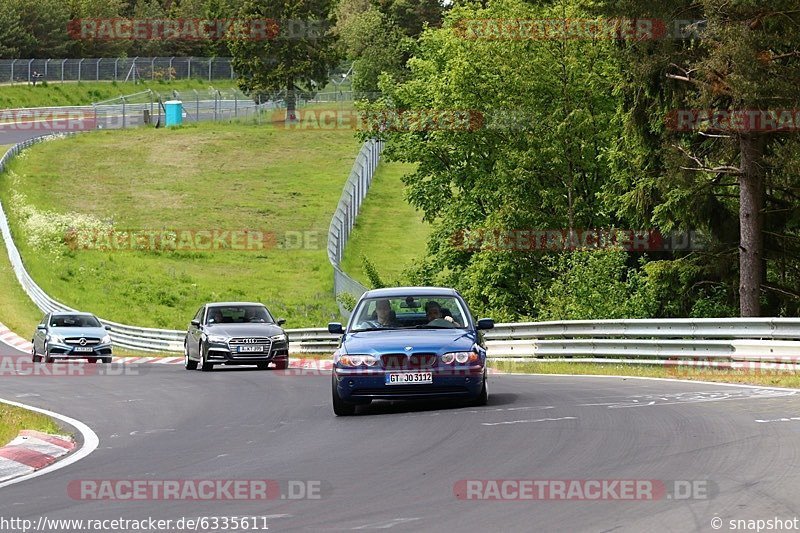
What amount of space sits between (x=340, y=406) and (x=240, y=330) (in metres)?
13.0

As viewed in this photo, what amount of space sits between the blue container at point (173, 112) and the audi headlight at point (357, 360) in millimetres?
93722

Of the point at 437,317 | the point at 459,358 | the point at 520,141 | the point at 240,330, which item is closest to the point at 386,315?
the point at 437,317

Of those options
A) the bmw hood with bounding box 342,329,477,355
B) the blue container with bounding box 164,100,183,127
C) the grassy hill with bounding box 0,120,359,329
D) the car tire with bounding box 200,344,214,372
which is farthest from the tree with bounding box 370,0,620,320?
the blue container with bounding box 164,100,183,127

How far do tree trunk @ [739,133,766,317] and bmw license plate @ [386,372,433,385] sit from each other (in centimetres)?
1450

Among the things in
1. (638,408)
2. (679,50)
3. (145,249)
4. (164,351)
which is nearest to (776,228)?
(679,50)

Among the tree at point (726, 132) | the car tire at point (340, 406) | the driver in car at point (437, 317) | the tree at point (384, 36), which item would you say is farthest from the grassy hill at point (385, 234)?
the car tire at point (340, 406)

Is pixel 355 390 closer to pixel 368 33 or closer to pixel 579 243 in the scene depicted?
pixel 579 243

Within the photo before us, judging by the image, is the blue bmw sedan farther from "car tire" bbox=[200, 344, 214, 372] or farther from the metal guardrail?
the metal guardrail

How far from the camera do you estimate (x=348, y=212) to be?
71.5 metres

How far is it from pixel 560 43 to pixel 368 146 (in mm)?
41769

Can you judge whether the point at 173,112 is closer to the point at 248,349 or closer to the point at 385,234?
the point at 385,234

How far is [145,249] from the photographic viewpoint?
71.1 meters

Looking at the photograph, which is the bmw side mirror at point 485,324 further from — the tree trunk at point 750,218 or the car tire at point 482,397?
the tree trunk at point 750,218

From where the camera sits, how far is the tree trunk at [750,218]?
28.5 meters
